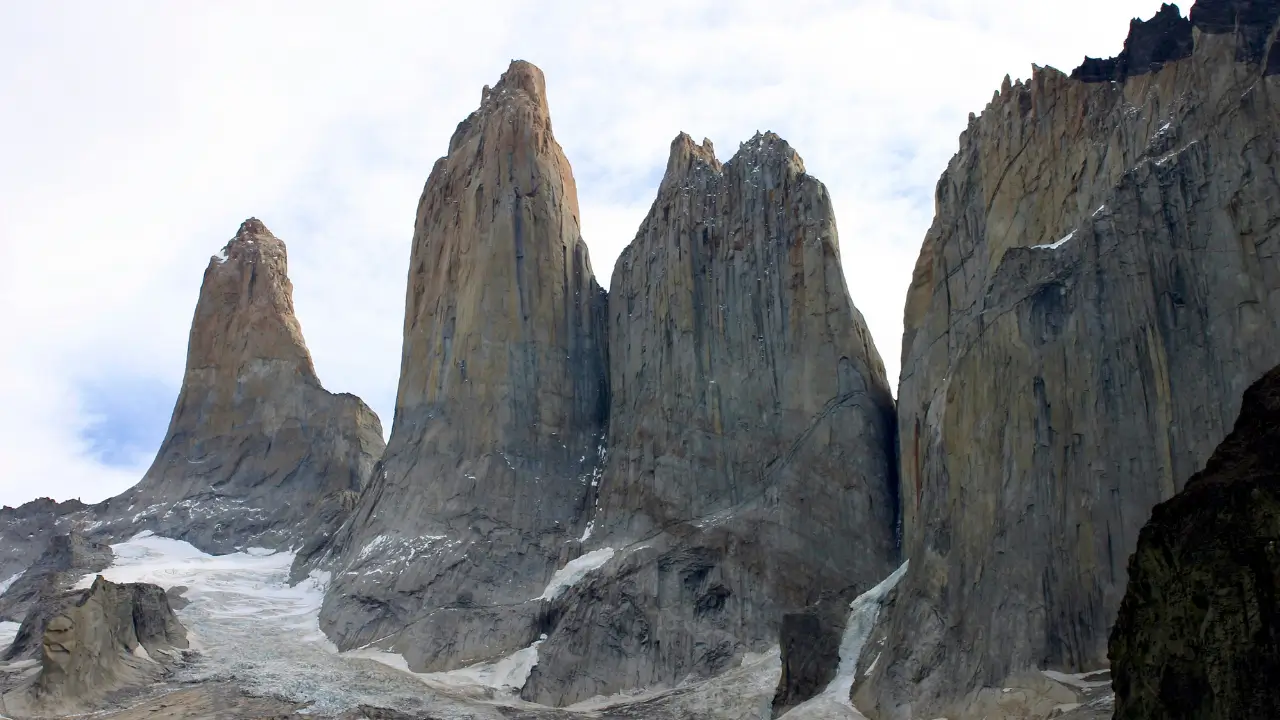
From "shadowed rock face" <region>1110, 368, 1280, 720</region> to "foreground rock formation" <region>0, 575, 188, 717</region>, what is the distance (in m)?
42.0

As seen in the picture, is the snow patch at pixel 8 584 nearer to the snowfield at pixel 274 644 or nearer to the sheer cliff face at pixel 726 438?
the snowfield at pixel 274 644

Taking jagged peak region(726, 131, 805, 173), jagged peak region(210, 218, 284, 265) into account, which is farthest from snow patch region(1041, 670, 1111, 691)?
jagged peak region(210, 218, 284, 265)

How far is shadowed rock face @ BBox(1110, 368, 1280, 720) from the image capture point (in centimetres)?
1928

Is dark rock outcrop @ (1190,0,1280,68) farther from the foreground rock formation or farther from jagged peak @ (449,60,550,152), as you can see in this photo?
the foreground rock formation

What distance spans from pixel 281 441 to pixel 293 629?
22.0 metres

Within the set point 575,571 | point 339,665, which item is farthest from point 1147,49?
point 339,665

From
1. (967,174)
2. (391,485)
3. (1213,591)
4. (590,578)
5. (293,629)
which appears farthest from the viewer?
(391,485)

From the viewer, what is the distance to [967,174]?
181ft

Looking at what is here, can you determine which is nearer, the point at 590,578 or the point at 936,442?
the point at 936,442

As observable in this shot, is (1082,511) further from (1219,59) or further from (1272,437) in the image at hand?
(1272,437)

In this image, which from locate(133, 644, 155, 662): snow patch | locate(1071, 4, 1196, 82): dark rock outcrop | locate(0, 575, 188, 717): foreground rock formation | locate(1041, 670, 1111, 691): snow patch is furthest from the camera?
locate(133, 644, 155, 662): snow patch

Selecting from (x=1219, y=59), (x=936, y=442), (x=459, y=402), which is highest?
(x=1219, y=59)

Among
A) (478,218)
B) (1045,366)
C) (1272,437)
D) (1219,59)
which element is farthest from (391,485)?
(1272,437)

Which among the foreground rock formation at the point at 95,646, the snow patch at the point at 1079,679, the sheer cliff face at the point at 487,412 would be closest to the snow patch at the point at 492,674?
the sheer cliff face at the point at 487,412
